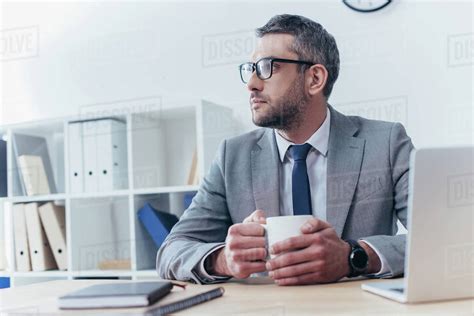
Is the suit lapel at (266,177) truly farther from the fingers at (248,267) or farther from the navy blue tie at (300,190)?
the fingers at (248,267)

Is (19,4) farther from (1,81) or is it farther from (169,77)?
(169,77)

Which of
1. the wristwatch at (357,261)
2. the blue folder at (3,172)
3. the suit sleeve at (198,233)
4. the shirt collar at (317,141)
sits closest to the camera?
the wristwatch at (357,261)

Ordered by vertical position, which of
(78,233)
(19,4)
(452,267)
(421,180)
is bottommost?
(78,233)

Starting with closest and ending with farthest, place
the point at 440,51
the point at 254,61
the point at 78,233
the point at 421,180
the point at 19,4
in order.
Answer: the point at 421,180 < the point at 254,61 < the point at 440,51 < the point at 78,233 < the point at 19,4

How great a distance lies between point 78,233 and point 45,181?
1.23 feet

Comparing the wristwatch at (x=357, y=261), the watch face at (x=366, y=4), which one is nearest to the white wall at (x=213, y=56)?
the watch face at (x=366, y=4)

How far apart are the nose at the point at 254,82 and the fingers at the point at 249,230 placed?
2.34ft

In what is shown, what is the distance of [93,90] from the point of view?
3322 mm

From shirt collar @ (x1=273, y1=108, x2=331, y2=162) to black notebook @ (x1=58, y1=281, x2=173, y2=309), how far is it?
0.89 m

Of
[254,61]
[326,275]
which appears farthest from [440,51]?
[326,275]

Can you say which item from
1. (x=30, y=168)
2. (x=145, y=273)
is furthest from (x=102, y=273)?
(x=30, y=168)

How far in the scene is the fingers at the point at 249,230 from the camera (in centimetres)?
131

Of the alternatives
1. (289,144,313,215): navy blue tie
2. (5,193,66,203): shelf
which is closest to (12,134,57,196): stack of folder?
(5,193,66,203): shelf

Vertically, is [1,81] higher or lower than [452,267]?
higher
